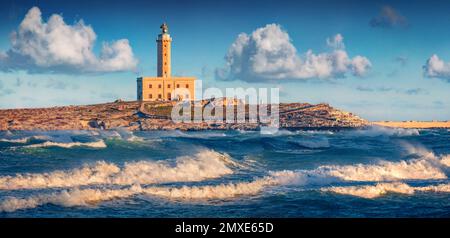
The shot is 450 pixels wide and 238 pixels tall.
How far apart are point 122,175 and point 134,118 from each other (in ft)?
204

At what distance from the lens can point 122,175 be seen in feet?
48.5

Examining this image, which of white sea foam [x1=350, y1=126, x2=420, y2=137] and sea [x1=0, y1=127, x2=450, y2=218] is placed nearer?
sea [x1=0, y1=127, x2=450, y2=218]

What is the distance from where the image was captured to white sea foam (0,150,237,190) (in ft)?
44.0

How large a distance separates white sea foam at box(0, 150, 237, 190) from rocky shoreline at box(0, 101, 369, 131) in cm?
5274

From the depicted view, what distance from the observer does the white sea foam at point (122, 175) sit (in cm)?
1341

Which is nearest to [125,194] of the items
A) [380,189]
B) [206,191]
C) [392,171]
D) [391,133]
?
[206,191]

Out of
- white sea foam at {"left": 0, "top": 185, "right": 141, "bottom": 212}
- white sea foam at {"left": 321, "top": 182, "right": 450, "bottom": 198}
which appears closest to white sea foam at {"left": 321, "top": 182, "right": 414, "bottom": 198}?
white sea foam at {"left": 321, "top": 182, "right": 450, "bottom": 198}

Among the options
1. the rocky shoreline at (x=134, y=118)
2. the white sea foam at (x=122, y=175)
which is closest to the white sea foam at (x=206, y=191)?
the white sea foam at (x=122, y=175)

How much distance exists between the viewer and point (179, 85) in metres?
77.2

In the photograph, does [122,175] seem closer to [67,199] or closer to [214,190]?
[214,190]

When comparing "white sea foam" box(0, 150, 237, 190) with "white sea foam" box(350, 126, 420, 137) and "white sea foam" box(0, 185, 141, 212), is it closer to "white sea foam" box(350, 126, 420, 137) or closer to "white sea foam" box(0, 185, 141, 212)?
"white sea foam" box(0, 185, 141, 212)
